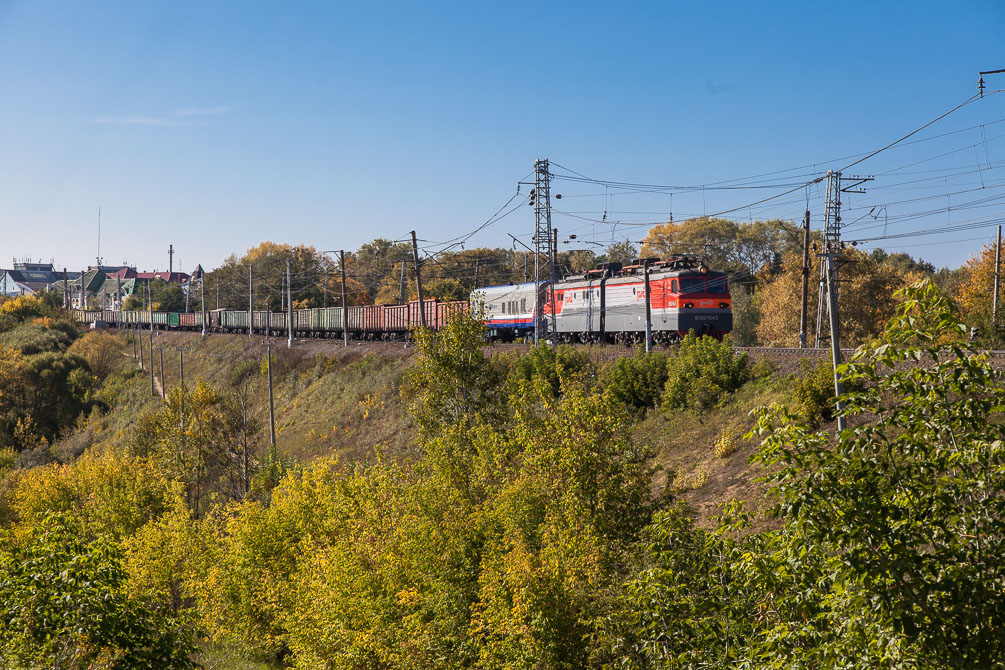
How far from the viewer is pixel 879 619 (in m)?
6.30

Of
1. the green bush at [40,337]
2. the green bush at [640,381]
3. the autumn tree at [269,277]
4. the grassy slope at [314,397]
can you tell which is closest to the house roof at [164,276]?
the autumn tree at [269,277]

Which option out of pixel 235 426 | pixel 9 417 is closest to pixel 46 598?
pixel 235 426

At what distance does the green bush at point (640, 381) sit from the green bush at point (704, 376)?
0.94 m

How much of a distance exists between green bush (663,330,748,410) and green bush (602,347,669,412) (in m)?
0.94

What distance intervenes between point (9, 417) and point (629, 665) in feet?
241

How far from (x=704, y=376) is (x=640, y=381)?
2889 millimetres

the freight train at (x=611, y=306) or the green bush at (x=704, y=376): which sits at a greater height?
the freight train at (x=611, y=306)

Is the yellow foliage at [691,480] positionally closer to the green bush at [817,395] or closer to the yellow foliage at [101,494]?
the green bush at [817,395]

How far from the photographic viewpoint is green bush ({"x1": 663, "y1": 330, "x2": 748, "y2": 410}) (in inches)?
1107

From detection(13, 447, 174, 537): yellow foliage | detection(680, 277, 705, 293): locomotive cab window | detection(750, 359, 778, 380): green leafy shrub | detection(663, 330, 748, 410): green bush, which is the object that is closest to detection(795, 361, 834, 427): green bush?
detection(750, 359, 778, 380): green leafy shrub

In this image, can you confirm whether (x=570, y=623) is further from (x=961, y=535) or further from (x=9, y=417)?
(x=9, y=417)

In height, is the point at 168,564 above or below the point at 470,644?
below

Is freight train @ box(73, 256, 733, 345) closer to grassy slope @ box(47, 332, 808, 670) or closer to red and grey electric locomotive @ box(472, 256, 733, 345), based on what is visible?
red and grey electric locomotive @ box(472, 256, 733, 345)

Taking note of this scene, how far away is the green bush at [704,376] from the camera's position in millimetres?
28109
